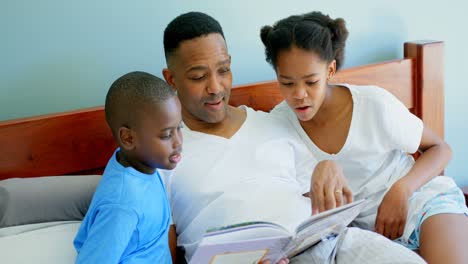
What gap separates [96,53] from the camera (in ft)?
5.02

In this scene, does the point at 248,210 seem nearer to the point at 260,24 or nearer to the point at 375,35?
the point at 260,24

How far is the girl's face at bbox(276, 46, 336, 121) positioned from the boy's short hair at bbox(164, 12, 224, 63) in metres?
0.19

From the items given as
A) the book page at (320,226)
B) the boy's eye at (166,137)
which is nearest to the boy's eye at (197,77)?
the boy's eye at (166,137)

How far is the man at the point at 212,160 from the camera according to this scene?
4.36 feet

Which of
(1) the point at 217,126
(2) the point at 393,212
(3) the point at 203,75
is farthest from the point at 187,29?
(2) the point at 393,212

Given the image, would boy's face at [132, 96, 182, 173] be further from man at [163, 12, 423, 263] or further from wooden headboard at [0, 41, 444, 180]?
wooden headboard at [0, 41, 444, 180]

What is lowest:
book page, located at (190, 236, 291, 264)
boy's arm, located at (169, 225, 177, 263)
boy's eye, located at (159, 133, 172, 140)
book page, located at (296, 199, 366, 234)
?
boy's arm, located at (169, 225, 177, 263)

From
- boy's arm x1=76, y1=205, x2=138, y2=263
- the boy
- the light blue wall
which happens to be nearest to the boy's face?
the boy

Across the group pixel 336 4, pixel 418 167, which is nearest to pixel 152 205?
pixel 418 167

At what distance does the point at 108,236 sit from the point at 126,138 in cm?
21

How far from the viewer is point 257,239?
0.99 m

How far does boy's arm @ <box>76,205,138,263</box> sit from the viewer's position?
1.01m

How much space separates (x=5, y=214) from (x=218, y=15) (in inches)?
33.1

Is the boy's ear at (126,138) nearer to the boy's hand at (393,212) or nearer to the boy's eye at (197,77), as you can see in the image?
the boy's eye at (197,77)
